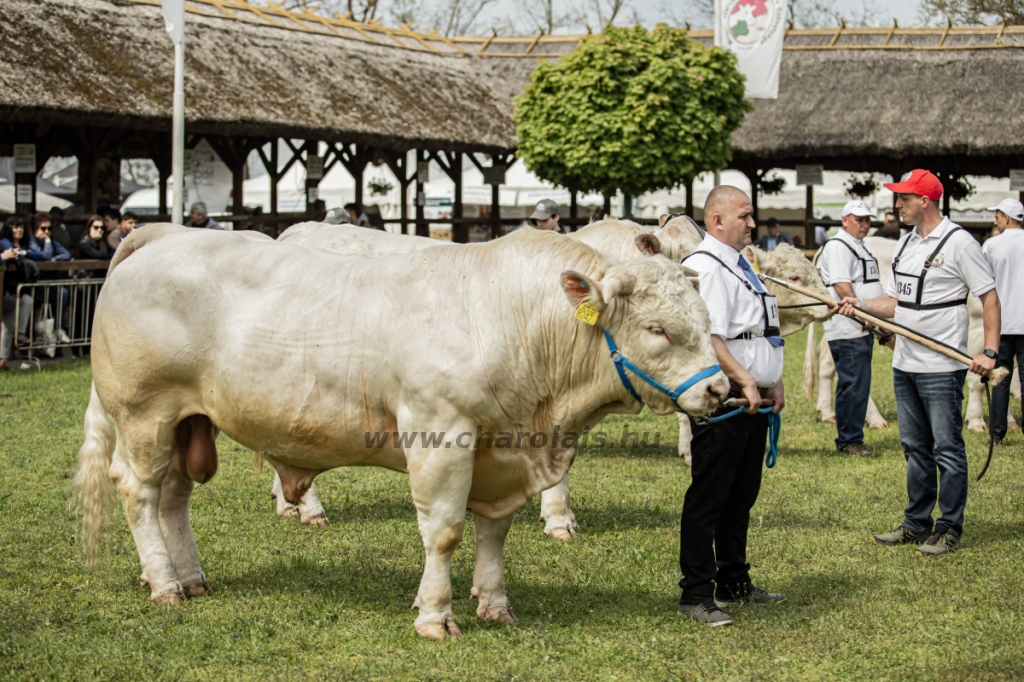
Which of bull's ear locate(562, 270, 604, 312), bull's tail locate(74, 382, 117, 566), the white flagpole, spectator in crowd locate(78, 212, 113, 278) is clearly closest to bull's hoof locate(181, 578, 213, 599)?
bull's tail locate(74, 382, 117, 566)

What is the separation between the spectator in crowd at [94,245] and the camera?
16.1 meters

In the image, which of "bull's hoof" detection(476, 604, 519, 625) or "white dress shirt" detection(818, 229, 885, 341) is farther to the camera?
"white dress shirt" detection(818, 229, 885, 341)

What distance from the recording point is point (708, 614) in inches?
220

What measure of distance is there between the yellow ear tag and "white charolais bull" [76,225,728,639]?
1.4 inches

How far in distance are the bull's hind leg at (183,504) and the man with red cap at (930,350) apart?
3935 millimetres

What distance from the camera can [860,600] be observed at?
6.00 m

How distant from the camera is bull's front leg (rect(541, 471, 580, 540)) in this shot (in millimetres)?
7422

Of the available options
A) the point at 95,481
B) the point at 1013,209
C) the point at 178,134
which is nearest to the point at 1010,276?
the point at 1013,209

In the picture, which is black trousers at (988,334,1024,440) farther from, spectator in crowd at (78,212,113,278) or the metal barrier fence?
spectator in crowd at (78,212,113,278)

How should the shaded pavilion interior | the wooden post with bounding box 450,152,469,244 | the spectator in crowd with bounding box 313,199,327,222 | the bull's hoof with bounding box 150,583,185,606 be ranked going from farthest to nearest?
1. the wooden post with bounding box 450,152,469,244
2. the spectator in crowd with bounding box 313,199,327,222
3. the shaded pavilion interior
4. the bull's hoof with bounding box 150,583,185,606

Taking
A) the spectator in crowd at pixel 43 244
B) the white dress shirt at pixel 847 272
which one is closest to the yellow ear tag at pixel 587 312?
the white dress shirt at pixel 847 272

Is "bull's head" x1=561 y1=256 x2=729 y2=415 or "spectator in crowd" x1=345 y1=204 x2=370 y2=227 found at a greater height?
"spectator in crowd" x1=345 y1=204 x2=370 y2=227

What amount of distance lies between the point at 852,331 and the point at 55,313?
1043cm

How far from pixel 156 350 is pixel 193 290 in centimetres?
36
